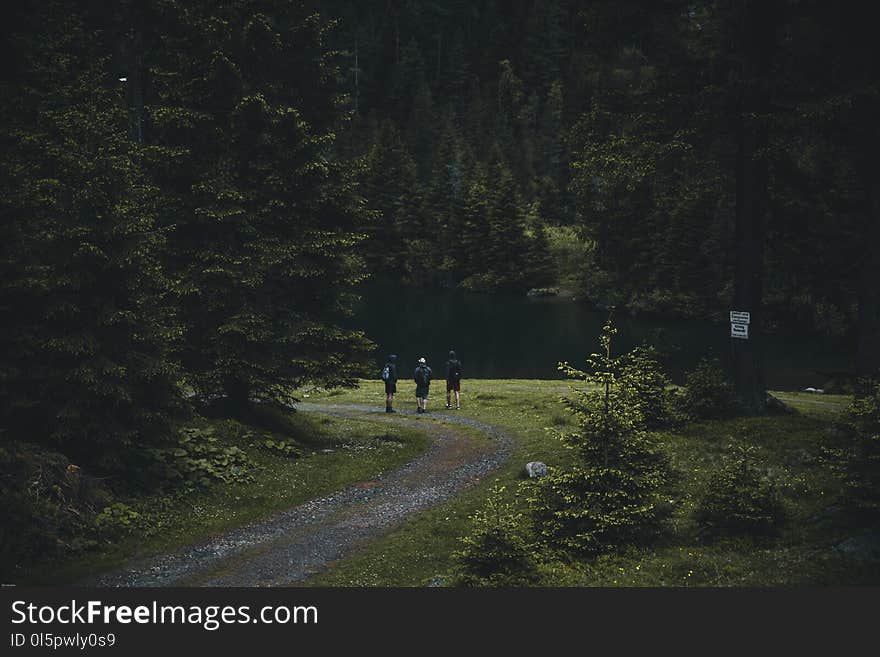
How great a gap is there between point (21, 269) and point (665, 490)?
1346cm

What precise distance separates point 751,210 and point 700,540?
37.8ft

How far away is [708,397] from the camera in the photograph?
72.4 feet

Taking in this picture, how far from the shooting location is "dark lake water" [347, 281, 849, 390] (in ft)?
176

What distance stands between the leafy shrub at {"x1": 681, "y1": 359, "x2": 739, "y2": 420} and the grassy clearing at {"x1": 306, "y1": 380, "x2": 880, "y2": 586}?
47 centimetres

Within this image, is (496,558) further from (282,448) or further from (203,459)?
(282,448)

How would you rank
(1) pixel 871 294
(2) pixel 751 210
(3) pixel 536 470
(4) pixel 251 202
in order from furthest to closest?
1. (4) pixel 251 202
2. (2) pixel 751 210
3. (3) pixel 536 470
4. (1) pixel 871 294

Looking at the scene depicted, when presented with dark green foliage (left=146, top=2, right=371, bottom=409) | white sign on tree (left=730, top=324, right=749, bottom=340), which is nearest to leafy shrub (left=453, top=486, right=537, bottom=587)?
dark green foliage (left=146, top=2, right=371, bottom=409)

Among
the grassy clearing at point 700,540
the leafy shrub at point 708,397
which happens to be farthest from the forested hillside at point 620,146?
the grassy clearing at point 700,540

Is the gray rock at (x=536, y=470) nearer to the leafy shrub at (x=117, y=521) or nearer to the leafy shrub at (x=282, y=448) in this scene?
the leafy shrub at (x=282, y=448)

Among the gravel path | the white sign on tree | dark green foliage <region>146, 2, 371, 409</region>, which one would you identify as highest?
dark green foliage <region>146, 2, 371, 409</region>

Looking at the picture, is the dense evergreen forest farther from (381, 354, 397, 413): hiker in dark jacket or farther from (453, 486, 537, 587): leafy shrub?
(453, 486, 537, 587): leafy shrub

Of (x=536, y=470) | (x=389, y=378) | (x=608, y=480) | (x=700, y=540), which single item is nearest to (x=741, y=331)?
(x=536, y=470)

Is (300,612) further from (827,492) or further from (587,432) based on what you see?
(827,492)

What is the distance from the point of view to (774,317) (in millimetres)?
30547
